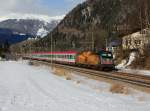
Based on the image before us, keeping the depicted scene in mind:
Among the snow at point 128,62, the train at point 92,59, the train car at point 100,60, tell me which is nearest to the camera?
the train car at point 100,60

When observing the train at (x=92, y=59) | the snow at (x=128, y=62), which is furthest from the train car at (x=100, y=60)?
the snow at (x=128, y=62)

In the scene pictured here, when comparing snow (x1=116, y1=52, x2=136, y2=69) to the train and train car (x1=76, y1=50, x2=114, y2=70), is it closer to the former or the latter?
the train

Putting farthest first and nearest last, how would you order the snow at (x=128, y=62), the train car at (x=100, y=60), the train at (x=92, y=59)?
1. the snow at (x=128, y=62)
2. the train at (x=92, y=59)
3. the train car at (x=100, y=60)

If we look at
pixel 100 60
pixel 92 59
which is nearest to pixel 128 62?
pixel 92 59

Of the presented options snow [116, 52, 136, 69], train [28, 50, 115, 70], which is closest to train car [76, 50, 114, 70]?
train [28, 50, 115, 70]

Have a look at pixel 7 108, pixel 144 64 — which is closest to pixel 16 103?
A: pixel 7 108

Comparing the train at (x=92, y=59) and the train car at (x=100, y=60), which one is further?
the train at (x=92, y=59)

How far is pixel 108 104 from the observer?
691 inches

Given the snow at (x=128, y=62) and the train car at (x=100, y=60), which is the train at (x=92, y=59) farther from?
the snow at (x=128, y=62)

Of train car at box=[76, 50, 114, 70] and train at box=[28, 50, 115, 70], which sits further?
train at box=[28, 50, 115, 70]

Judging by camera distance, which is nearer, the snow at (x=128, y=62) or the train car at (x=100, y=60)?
the train car at (x=100, y=60)

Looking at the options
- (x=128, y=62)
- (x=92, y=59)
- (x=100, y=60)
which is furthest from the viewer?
(x=128, y=62)

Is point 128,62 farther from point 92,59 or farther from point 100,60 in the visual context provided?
point 100,60

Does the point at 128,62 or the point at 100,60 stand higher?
the point at 100,60
